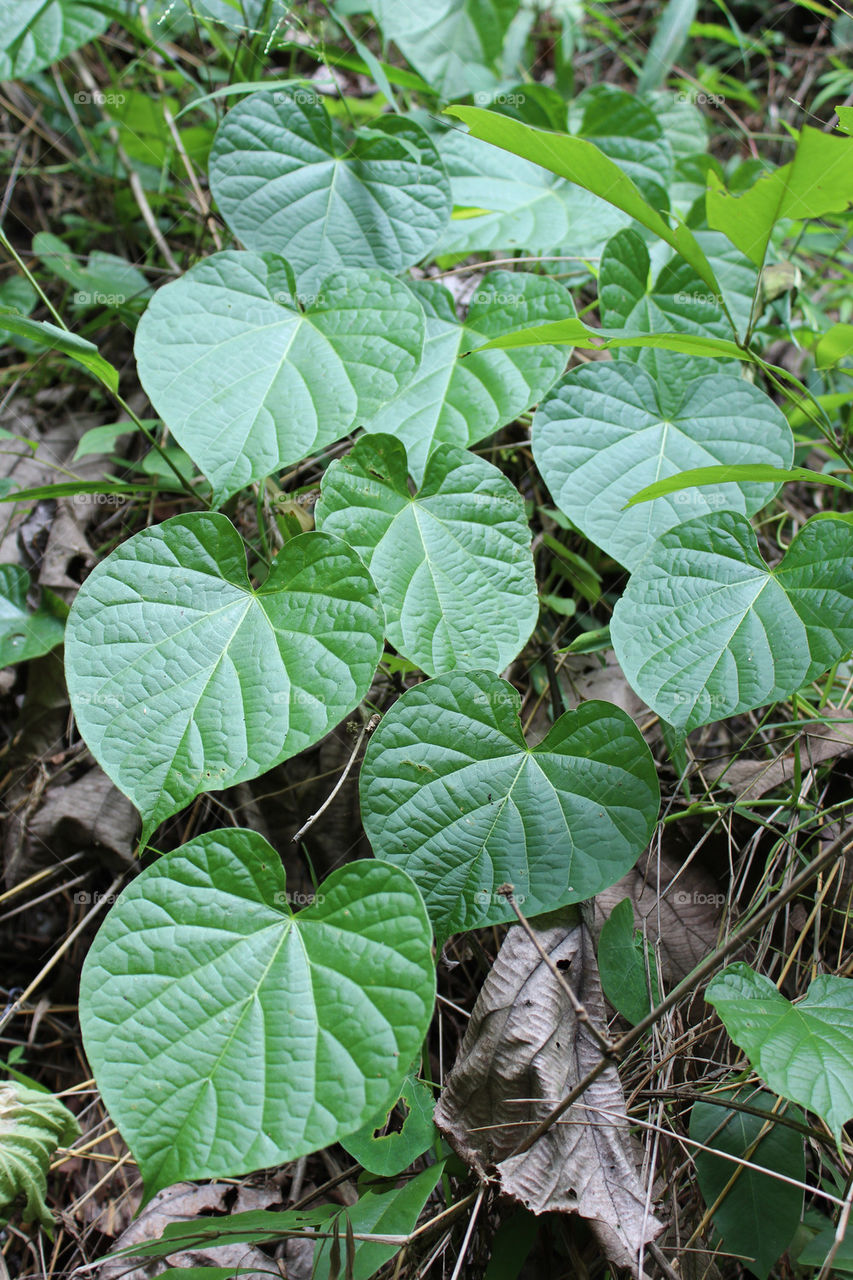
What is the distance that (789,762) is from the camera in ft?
4.28

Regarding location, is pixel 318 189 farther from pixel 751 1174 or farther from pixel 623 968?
pixel 751 1174

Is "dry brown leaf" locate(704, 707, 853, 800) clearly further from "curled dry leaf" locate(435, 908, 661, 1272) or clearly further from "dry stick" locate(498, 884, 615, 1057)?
"dry stick" locate(498, 884, 615, 1057)

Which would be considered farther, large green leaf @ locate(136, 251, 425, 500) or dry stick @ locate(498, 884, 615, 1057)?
large green leaf @ locate(136, 251, 425, 500)

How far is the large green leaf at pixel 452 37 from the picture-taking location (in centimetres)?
178

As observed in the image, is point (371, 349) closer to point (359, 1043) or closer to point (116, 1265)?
point (359, 1043)

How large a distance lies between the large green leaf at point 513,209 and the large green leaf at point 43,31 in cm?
75

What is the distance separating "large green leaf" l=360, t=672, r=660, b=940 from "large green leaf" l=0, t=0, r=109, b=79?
1536 millimetres

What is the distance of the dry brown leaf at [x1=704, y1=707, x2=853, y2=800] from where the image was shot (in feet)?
4.17

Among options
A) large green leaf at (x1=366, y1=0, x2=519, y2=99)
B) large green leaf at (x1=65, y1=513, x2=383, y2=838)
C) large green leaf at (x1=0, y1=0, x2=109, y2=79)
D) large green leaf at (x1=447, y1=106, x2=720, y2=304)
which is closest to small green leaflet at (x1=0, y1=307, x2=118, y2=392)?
large green leaf at (x1=65, y1=513, x2=383, y2=838)

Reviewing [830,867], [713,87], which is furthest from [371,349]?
[713,87]

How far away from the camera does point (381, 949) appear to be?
0.84m

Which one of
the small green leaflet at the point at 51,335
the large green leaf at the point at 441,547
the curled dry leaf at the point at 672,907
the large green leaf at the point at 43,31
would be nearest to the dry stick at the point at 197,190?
the large green leaf at the point at 43,31

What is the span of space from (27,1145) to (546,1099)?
2.25 ft

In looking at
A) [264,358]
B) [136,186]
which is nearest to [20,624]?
[264,358]
